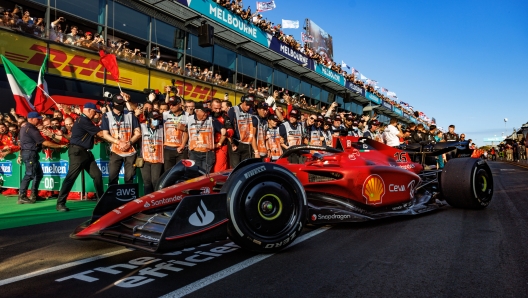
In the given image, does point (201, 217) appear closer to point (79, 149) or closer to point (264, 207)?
point (264, 207)

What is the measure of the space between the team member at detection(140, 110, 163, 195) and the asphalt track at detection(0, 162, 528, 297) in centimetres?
254

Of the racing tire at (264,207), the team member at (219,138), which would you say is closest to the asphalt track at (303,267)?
the racing tire at (264,207)

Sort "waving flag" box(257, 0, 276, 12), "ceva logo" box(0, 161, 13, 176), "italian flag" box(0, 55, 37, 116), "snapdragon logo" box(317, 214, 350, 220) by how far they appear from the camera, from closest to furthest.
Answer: "snapdragon logo" box(317, 214, 350, 220), "ceva logo" box(0, 161, 13, 176), "italian flag" box(0, 55, 37, 116), "waving flag" box(257, 0, 276, 12)

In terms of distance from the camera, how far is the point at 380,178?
15.4ft

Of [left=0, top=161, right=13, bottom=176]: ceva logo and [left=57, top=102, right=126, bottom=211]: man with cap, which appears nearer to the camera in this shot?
[left=57, top=102, right=126, bottom=211]: man with cap

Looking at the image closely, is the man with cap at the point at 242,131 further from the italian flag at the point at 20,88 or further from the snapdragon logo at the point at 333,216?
the italian flag at the point at 20,88

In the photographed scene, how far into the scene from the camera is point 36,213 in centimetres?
631

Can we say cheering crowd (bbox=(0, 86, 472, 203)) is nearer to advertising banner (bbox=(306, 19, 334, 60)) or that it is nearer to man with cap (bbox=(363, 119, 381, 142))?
man with cap (bbox=(363, 119, 381, 142))

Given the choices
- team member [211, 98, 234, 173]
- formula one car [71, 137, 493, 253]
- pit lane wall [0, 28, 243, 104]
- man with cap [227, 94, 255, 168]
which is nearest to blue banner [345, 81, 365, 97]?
pit lane wall [0, 28, 243, 104]

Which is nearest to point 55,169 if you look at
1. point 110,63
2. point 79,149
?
point 79,149

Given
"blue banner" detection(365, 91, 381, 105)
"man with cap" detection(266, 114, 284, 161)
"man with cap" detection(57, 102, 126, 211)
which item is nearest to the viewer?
"man with cap" detection(57, 102, 126, 211)

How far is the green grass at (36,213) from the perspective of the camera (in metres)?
5.53

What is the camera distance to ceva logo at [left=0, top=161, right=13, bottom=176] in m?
9.52

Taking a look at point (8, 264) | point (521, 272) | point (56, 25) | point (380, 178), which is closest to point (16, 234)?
point (8, 264)
